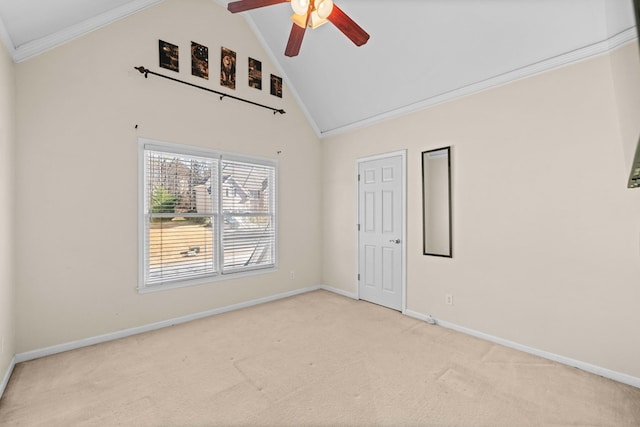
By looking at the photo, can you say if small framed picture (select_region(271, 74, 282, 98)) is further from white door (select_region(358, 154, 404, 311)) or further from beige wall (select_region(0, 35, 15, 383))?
beige wall (select_region(0, 35, 15, 383))

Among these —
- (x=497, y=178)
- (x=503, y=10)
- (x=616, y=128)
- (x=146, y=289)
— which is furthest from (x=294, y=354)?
(x=503, y=10)

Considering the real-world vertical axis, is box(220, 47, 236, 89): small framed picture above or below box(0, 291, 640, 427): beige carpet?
above

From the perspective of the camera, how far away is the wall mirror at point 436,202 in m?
3.55

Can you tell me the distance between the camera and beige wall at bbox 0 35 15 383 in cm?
233

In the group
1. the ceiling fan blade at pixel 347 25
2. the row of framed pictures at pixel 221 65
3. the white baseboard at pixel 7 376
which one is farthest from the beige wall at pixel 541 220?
the white baseboard at pixel 7 376

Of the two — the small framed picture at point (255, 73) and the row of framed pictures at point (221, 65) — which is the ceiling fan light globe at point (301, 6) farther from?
the small framed picture at point (255, 73)

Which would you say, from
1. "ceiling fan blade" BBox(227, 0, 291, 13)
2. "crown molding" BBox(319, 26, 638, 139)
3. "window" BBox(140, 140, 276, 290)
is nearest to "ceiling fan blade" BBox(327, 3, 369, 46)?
"ceiling fan blade" BBox(227, 0, 291, 13)

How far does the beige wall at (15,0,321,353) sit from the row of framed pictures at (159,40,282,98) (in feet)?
0.23

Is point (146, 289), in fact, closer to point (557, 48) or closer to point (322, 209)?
point (322, 209)

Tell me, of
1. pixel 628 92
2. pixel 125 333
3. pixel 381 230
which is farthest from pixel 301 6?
pixel 125 333

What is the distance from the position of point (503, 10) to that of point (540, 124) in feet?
3.45

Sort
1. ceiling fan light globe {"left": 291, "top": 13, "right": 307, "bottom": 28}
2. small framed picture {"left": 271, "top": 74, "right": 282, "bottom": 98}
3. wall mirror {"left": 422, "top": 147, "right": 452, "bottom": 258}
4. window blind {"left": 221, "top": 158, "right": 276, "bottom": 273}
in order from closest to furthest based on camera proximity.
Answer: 1. ceiling fan light globe {"left": 291, "top": 13, "right": 307, "bottom": 28}
2. wall mirror {"left": 422, "top": 147, "right": 452, "bottom": 258}
3. window blind {"left": 221, "top": 158, "right": 276, "bottom": 273}
4. small framed picture {"left": 271, "top": 74, "right": 282, "bottom": 98}

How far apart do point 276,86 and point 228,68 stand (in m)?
0.77

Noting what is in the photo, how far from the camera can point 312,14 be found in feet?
7.48
